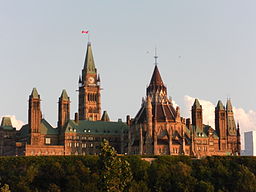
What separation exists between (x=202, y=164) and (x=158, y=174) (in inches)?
624

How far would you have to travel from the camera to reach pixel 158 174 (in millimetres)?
139750

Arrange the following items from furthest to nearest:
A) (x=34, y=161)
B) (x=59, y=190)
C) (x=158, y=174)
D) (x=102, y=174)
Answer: (x=34, y=161), (x=158, y=174), (x=59, y=190), (x=102, y=174)

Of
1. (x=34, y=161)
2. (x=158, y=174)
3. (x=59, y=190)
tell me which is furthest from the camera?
(x=34, y=161)

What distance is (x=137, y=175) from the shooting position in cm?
14262

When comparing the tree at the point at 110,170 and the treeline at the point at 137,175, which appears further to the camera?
the treeline at the point at 137,175

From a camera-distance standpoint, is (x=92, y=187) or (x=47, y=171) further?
(x=47, y=171)

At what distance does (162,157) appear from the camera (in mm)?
156875

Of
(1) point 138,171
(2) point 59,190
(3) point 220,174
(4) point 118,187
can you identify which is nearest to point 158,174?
(1) point 138,171

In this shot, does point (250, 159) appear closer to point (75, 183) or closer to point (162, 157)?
point (162, 157)

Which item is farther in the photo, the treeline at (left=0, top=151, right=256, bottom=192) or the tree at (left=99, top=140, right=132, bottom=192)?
the treeline at (left=0, top=151, right=256, bottom=192)

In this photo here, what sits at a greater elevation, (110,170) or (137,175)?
(110,170)

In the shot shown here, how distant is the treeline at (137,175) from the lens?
13388 cm

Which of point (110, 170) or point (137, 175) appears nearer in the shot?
point (110, 170)

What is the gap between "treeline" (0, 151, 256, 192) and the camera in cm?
13388
